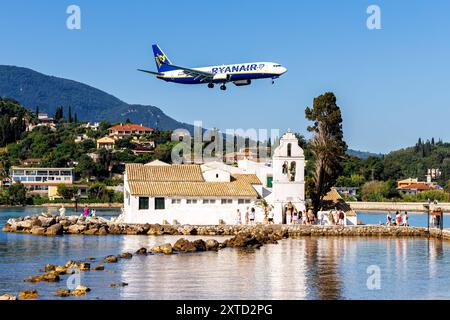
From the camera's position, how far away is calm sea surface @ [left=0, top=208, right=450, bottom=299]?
30.0 meters

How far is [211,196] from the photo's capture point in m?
54.4

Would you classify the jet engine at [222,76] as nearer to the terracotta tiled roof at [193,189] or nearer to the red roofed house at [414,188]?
the terracotta tiled roof at [193,189]

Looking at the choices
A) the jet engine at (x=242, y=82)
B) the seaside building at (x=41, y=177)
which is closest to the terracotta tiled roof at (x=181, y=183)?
the jet engine at (x=242, y=82)

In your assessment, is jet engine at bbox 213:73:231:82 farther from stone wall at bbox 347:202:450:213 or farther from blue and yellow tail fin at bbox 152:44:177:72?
stone wall at bbox 347:202:450:213

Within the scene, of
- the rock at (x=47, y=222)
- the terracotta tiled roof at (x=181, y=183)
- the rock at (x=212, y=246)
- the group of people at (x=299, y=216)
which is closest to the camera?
the rock at (x=212, y=246)

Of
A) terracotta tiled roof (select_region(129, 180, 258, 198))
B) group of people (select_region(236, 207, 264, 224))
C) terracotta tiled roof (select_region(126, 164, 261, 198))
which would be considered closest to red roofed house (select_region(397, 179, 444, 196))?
terracotta tiled roof (select_region(126, 164, 261, 198))

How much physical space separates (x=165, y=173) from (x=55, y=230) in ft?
25.9

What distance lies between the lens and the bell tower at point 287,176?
54.2 metres

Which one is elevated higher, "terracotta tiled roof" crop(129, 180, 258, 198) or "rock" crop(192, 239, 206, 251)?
"terracotta tiled roof" crop(129, 180, 258, 198)

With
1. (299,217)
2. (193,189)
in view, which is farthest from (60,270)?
(299,217)

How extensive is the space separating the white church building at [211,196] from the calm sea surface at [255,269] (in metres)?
5.31

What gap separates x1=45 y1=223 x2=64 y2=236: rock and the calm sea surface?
4.07m

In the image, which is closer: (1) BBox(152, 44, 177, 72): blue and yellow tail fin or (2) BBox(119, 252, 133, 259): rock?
(2) BBox(119, 252, 133, 259): rock

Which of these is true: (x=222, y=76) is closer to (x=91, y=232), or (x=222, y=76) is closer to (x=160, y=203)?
(x=160, y=203)
